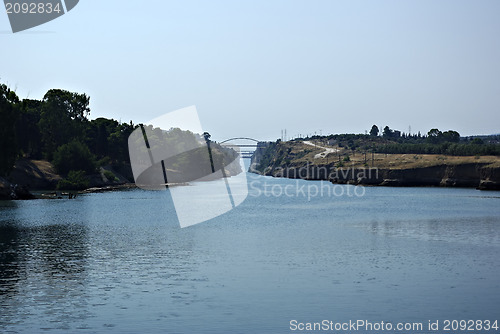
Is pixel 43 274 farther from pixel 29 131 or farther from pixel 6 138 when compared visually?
pixel 29 131

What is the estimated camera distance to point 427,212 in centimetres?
9500

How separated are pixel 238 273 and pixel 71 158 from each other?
121868mm

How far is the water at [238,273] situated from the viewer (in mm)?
30766

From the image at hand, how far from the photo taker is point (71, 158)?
503ft

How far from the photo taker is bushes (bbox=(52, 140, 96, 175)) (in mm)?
151625

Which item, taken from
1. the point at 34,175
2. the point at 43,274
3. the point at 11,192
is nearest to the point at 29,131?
the point at 34,175

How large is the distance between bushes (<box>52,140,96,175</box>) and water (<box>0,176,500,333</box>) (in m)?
73.0

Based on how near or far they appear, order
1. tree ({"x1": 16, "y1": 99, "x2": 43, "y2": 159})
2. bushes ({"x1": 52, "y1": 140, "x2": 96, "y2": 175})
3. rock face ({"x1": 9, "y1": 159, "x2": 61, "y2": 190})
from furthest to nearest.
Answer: tree ({"x1": 16, "y1": 99, "x2": 43, "y2": 159}) → bushes ({"x1": 52, "y1": 140, "x2": 96, "y2": 175}) → rock face ({"x1": 9, "y1": 159, "x2": 61, "y2": 190})

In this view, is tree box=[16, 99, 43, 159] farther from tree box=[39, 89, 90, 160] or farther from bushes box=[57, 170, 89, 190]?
bushes box=[57, 170, 89, 190]

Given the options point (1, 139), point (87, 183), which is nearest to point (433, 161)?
point (87, 183)

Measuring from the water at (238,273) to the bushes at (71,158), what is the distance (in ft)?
240

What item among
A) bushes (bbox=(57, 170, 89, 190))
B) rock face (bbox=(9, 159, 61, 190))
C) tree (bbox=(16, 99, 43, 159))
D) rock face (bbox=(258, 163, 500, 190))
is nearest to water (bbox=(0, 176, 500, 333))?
rock face (bbox=(9, 159, 61, 190))

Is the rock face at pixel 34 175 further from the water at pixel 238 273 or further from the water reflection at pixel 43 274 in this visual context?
the water reflection at pixel 43 274

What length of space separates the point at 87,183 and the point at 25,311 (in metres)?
126
